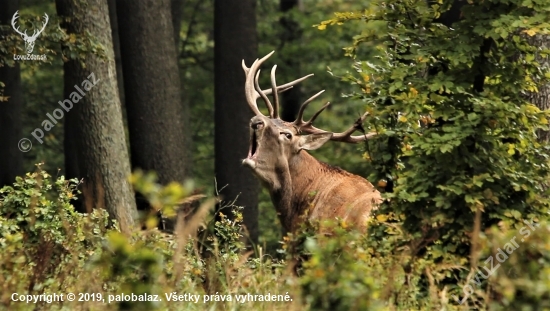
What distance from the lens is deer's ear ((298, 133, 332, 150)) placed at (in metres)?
12.3

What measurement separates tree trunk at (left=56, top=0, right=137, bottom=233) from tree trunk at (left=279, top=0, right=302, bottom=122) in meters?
7.53

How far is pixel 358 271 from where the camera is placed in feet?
20.1

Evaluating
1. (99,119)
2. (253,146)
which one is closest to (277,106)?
(253,146)

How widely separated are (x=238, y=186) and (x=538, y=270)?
11.6m

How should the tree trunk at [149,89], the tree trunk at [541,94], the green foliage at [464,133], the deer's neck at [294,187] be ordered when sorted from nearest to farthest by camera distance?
1. the green foliage at [464,133]
2. the tree trunk at [541,94]
3. the deer's neck at [294,187]
4. the tree trunk at [149,89]

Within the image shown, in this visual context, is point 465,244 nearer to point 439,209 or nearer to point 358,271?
point 439,209

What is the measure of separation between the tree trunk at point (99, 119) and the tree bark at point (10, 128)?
329 centimetres

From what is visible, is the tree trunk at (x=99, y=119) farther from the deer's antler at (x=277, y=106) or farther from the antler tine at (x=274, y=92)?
the antler tine at (x=274, y=92)

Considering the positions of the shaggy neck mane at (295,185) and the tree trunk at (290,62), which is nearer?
the shaggy neck mane at (295,185)

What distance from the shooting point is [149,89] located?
1597 cm

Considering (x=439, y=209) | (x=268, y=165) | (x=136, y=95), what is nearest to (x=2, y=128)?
(x=136, y=95)

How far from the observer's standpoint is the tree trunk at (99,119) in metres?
13.4

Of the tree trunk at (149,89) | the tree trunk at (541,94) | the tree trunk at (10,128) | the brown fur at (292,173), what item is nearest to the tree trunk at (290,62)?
the tree trunk at (149,89)

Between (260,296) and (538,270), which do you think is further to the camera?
(260,296)
